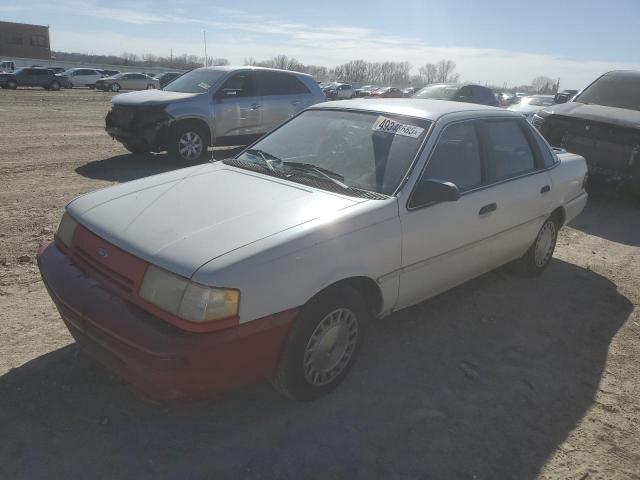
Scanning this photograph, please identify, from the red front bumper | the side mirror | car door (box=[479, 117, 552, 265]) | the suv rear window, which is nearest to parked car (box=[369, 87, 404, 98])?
the suv rear window

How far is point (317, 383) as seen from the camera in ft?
9.27

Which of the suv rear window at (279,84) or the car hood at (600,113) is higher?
the suv rear window at (279,84)

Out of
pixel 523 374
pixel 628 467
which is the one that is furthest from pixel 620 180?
pixel 628 467

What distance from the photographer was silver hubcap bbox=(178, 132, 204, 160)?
8695 millimetres

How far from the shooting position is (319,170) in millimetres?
3285

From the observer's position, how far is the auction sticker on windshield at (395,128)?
3338mm

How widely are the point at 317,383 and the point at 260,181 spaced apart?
4.41ft

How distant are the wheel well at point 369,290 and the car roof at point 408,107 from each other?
1.29 meters

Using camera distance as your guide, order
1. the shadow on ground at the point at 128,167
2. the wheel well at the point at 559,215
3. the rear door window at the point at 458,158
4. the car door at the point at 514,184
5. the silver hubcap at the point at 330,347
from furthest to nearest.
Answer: the shadow on ground at the point at 128,167 → the wheel well at the point at 559,215 → the car door at the point at 514,184 → the rear door window at the point at 458,158 → the silver hubcap at the point at 330,347

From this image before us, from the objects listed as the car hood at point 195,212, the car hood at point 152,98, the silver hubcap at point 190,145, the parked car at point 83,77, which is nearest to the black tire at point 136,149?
the silver hubcap at point 190,145

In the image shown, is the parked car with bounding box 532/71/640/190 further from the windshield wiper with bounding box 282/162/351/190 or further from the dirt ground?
the windshield wiper with bounding box 282/162/351/190

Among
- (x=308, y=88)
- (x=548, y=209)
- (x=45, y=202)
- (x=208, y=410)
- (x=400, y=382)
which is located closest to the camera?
(x=208, y=410)

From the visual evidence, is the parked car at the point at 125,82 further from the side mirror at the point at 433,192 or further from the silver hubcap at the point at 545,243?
the side mirror at the point at 433,192

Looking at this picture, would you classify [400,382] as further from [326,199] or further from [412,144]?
[412,144]
